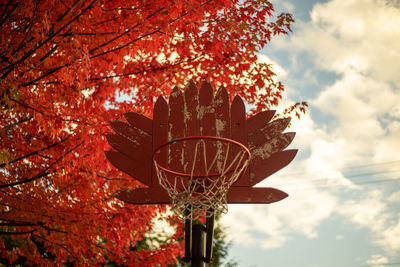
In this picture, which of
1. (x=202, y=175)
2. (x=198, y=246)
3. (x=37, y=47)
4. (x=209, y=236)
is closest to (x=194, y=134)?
(x=202, y=175)

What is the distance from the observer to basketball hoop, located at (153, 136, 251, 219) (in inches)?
191

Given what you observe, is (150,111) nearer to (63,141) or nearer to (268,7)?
(63,141)

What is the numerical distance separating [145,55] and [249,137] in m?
2.79

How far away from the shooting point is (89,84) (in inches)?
255

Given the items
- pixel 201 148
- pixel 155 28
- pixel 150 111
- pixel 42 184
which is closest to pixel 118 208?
pixel 42 184

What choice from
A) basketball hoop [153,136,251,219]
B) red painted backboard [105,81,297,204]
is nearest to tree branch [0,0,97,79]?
red painted backboard [105,81,297,204]

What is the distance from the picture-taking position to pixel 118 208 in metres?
7.20

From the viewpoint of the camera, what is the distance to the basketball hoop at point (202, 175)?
4.86 metres

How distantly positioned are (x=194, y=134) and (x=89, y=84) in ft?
7.31

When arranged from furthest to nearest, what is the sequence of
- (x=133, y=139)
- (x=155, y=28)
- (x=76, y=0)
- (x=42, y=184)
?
1. (x=42, y=184)
2. (x=155, y=28)
3. (x=133, y=139)
4. (x=76, y=0)

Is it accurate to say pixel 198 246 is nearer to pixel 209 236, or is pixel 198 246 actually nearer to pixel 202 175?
pixel 209 236

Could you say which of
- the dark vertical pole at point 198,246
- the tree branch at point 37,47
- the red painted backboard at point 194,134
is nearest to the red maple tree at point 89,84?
the tree branch at point 37,47

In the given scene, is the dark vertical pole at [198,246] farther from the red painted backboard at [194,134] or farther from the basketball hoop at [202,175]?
the red painted backboard at [194,134]

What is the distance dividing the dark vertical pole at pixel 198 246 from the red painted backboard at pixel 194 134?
2.25 ft
